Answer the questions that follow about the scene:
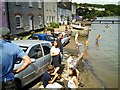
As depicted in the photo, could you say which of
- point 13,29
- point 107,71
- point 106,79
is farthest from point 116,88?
point 13,29

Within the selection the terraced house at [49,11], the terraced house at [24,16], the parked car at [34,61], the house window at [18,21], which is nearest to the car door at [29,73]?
the parked car at [34,61]

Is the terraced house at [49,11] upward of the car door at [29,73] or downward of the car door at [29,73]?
upward

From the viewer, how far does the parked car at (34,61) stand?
285 inches

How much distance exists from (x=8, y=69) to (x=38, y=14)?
3116 centimetres

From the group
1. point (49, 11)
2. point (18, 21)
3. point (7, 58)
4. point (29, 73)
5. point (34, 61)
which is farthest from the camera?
point (49, 11)

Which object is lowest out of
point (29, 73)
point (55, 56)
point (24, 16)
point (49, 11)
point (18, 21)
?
point (29, 73)

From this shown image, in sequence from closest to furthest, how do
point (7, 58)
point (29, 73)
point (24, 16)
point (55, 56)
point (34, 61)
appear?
point (7, 58)
point (34, 61)
point (29, 73)
point (55, 56)
point (24, 16)

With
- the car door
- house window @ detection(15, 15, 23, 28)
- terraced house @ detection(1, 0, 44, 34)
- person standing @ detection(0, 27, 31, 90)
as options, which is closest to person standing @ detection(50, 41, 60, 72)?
the car door

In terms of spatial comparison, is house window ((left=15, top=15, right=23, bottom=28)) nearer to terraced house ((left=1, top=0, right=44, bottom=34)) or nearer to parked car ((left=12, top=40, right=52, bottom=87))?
terraced house ((left=1, top=0, right=44, bottom=34))

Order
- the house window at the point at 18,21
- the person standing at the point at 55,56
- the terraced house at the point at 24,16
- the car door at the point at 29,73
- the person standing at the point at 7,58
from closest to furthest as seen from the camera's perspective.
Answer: the person standing at the point at 7,58 < the car door at the point at 29,73 < the person standing at the point at 55,56 < the terraced house at the point at 24,16 < the house window at the point at 18,21

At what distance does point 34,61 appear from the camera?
7383 millimetres

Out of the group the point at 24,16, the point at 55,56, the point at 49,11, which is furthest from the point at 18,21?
the point at 55,56

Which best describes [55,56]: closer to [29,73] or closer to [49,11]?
[29,73]

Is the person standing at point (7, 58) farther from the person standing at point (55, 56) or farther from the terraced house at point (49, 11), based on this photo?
the terraced house at point (49, 11)
